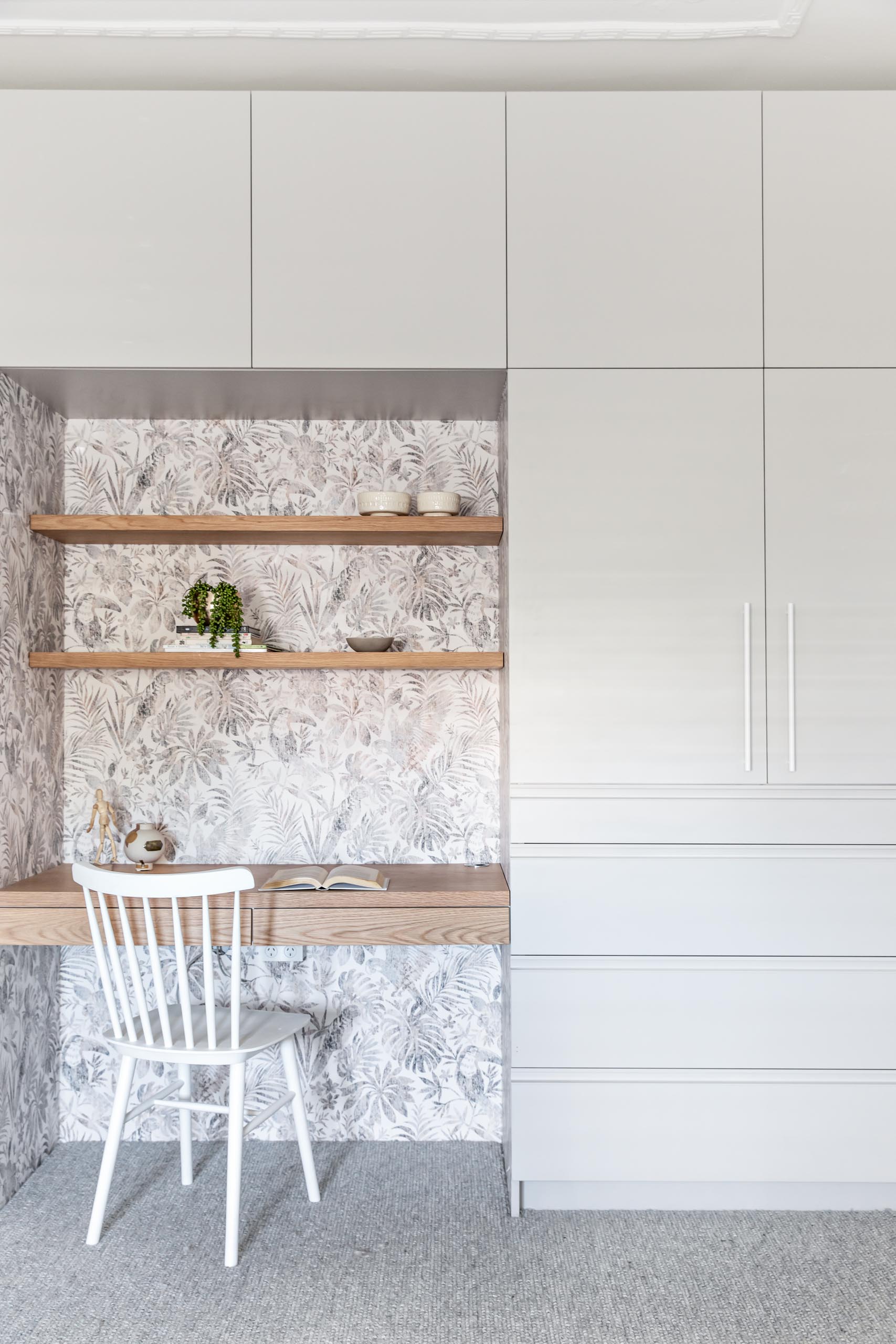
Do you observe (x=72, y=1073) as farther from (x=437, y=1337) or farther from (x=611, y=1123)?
(x=611, y=1123)

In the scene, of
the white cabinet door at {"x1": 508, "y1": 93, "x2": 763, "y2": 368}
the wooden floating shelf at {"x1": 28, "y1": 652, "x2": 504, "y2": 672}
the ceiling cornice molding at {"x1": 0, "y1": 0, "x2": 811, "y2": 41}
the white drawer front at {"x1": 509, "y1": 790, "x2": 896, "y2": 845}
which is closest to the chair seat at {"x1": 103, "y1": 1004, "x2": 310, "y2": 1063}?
the white drawer front at {"x1": 509, "y1": 790, "x2": 896, "y2": 845}

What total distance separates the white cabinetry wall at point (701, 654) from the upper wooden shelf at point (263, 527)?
0.28m

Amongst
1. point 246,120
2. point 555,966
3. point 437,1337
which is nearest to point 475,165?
point 246,120

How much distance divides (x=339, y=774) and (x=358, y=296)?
53.1 inches

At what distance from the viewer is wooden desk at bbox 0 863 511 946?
2.32 m

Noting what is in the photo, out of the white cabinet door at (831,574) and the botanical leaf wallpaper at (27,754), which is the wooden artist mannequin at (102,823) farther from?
the white cabinet door at (831,574)

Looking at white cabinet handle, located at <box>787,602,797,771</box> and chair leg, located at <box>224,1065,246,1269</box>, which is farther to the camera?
white cabinet handle, located at <box>787,602,797,771</box>

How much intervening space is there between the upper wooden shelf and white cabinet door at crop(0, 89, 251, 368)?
0.41 m

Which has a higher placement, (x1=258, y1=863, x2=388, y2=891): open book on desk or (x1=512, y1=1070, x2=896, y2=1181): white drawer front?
(x1=258, y1=863, x2=388, y2=891): open book on desk

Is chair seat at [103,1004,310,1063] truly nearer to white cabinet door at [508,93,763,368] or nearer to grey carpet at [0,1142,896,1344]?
grey carpet at [0,1142,896,1344]

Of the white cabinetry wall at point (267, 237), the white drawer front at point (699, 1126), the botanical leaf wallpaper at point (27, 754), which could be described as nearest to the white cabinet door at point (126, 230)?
the white cabinetry wall at point (267, 237)

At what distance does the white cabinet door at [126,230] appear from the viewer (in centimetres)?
236

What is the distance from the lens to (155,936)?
7.50 feet

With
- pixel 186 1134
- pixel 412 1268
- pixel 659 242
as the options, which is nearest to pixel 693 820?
pixel 412 1268
